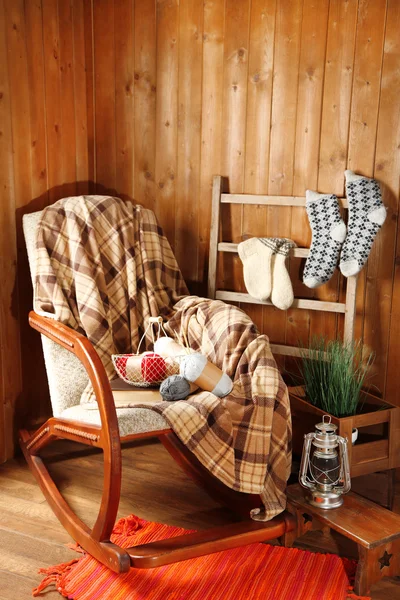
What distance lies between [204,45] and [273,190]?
620 millimetres

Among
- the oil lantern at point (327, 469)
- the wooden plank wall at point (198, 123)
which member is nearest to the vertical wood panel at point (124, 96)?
the wooden plank wall at point (198, 123)

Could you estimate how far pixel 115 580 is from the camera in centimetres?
168

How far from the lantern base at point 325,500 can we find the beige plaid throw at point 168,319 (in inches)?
3.5

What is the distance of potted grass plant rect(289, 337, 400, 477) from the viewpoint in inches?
80.2

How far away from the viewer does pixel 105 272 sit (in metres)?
2.26

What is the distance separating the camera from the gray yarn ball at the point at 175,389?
185 centimetres

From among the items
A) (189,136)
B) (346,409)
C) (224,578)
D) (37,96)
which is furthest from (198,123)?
(224,578)

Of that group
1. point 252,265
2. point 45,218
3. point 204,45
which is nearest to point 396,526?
point 252,265

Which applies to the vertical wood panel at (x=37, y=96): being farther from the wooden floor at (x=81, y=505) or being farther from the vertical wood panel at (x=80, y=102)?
the wooden floor at (x=81, y=505)

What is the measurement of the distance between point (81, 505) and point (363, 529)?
892 millimetres

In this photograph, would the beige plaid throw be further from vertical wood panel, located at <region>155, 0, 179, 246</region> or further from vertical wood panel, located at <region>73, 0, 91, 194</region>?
vertical wood panel, located at <region>73, 0, 91, 194</region>

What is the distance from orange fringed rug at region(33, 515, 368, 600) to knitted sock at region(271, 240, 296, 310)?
873 mm

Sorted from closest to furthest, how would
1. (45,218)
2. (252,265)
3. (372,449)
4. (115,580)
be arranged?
(115,580), (372,449), (45,218), (252,265)

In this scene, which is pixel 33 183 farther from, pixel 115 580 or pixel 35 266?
pixel 115 580
